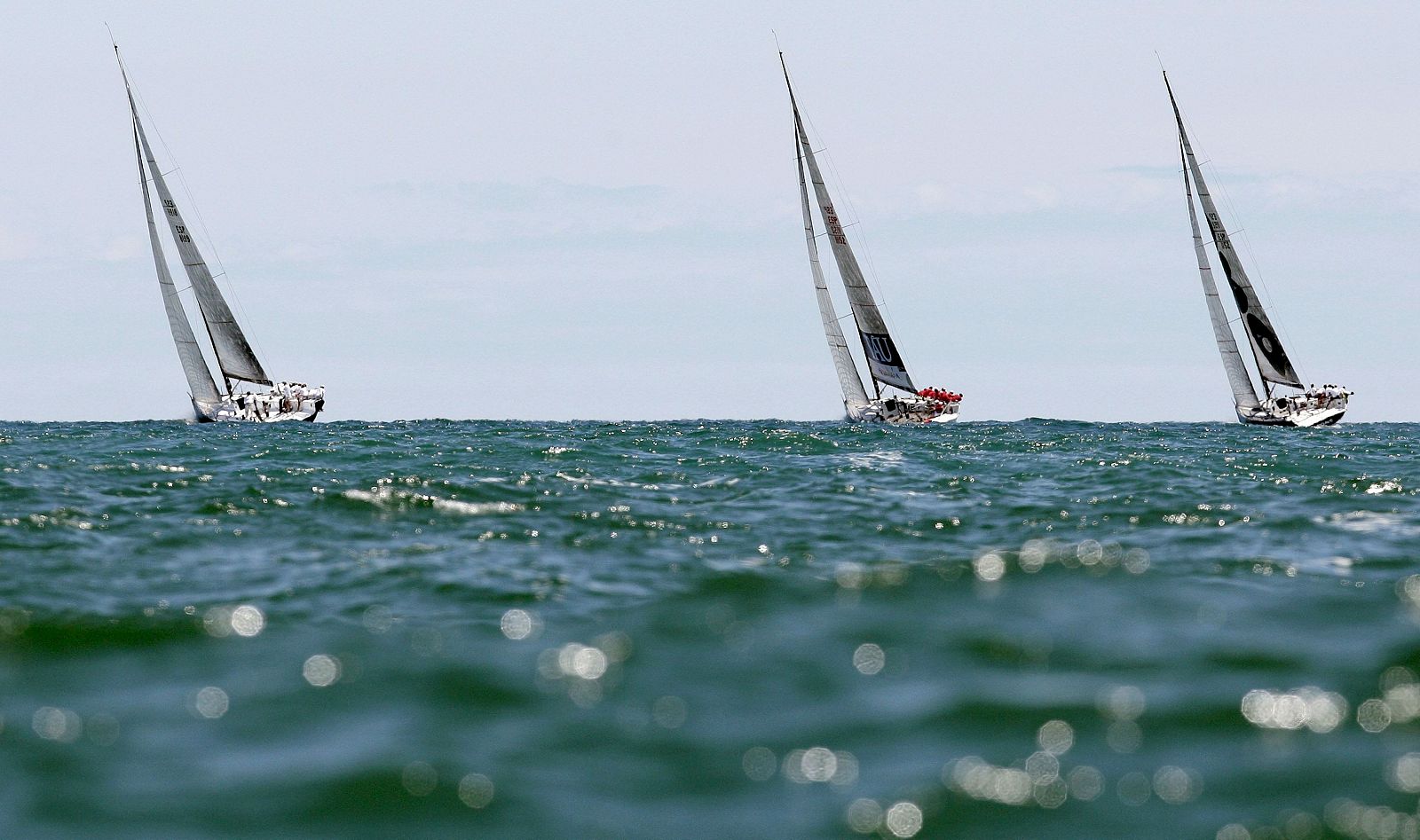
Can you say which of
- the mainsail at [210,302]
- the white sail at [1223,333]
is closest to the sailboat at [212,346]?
the mainsail at [210,302]

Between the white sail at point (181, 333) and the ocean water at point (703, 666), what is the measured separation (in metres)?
42.6

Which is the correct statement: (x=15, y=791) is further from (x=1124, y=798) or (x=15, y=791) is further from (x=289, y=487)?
(x=289, y=487)

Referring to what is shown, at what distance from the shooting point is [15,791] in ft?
22.9

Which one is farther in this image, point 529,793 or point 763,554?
point 763,554

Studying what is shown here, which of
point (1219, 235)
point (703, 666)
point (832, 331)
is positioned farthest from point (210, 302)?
point (703, 666)

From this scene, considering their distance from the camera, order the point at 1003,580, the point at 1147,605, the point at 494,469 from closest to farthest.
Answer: the point at 1147,605 → the point at 1003,580 → the point at 494,469

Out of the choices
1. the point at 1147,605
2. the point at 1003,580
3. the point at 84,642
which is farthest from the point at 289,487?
the point at 1147,605

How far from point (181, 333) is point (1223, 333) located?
44535mm

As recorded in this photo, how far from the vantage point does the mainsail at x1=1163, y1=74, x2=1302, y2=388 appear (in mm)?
58281

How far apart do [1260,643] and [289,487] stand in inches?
532

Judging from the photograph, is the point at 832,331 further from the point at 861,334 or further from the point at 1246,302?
the point at 1246,302

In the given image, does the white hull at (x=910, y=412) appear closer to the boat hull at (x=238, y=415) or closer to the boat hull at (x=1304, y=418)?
the boat hull at (x=1304, y=418)

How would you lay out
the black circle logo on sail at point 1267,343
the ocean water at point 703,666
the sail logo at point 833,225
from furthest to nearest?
1. the black circle logo on sail at point 1267,343
2. the sail logo at point 833,225
3. the ocean water at point 703,666

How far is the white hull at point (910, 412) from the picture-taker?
192 ft
